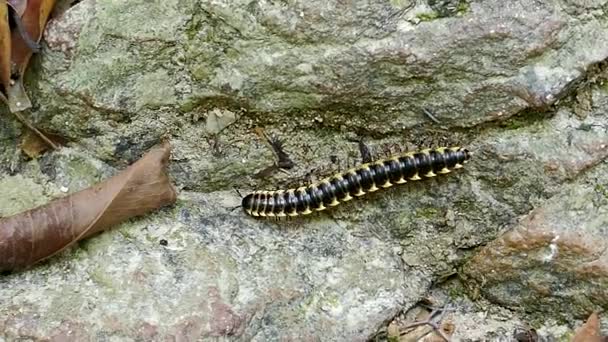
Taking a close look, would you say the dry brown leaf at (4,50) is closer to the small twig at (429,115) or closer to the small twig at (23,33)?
the small twig at (23,33)

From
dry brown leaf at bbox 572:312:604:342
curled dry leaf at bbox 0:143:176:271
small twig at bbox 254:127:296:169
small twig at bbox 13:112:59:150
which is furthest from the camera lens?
small twig at bbox 254:127:296:169

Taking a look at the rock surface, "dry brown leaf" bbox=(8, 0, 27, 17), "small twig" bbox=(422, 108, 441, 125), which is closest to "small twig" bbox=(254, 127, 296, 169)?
the rock surface

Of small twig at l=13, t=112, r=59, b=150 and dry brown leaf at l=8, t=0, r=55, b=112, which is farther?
small twig at l=13, t=112, r=59, b=150

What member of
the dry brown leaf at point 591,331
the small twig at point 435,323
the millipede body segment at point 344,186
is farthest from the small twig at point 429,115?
the dry brown leaf at point 591,331

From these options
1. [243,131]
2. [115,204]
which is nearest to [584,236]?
[243,131]

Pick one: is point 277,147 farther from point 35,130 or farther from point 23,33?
point 23,33

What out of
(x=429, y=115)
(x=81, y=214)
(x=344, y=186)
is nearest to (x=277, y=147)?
(x=344, y=186)

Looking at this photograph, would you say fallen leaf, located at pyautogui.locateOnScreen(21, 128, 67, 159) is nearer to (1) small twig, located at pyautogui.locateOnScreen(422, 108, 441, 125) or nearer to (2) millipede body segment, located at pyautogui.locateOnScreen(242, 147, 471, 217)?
(2) millipede body segment, located at pyautogui.locateOnScreen(242, 147, 471, 217)
